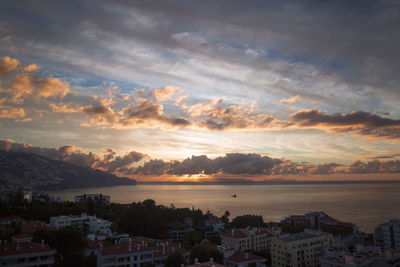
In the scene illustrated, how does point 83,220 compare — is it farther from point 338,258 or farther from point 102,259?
point 338,258

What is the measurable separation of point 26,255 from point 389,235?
181ft

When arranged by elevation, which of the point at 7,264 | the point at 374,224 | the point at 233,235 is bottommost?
the point at 374,224

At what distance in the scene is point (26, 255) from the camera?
91.8 feet

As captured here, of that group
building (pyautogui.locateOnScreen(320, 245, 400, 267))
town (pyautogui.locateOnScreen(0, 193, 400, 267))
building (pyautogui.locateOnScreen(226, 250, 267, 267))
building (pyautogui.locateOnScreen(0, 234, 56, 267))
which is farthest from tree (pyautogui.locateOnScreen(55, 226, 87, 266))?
building (pyautogui.locateOnScreen(320, 245, 400, 267))

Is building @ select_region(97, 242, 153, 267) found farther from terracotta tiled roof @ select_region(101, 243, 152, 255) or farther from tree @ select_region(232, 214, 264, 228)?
tree @ select_region(232, 214, 264, 228)

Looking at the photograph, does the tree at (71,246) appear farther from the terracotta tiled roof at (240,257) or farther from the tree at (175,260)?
the terracotta tiled roof at (240,257)

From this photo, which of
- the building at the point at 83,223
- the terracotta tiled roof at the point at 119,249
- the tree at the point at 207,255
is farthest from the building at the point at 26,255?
the building at the point at 83,223

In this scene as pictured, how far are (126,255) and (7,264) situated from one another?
1108 centimetres

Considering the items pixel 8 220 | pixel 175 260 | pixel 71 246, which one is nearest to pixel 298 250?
pixel 175 260

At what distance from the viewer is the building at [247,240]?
50256 mm

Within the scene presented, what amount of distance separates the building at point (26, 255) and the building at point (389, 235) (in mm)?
51730

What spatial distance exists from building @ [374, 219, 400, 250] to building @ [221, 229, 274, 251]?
19.6 meters

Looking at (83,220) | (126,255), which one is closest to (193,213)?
(83,220)

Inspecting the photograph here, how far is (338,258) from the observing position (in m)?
30.6
